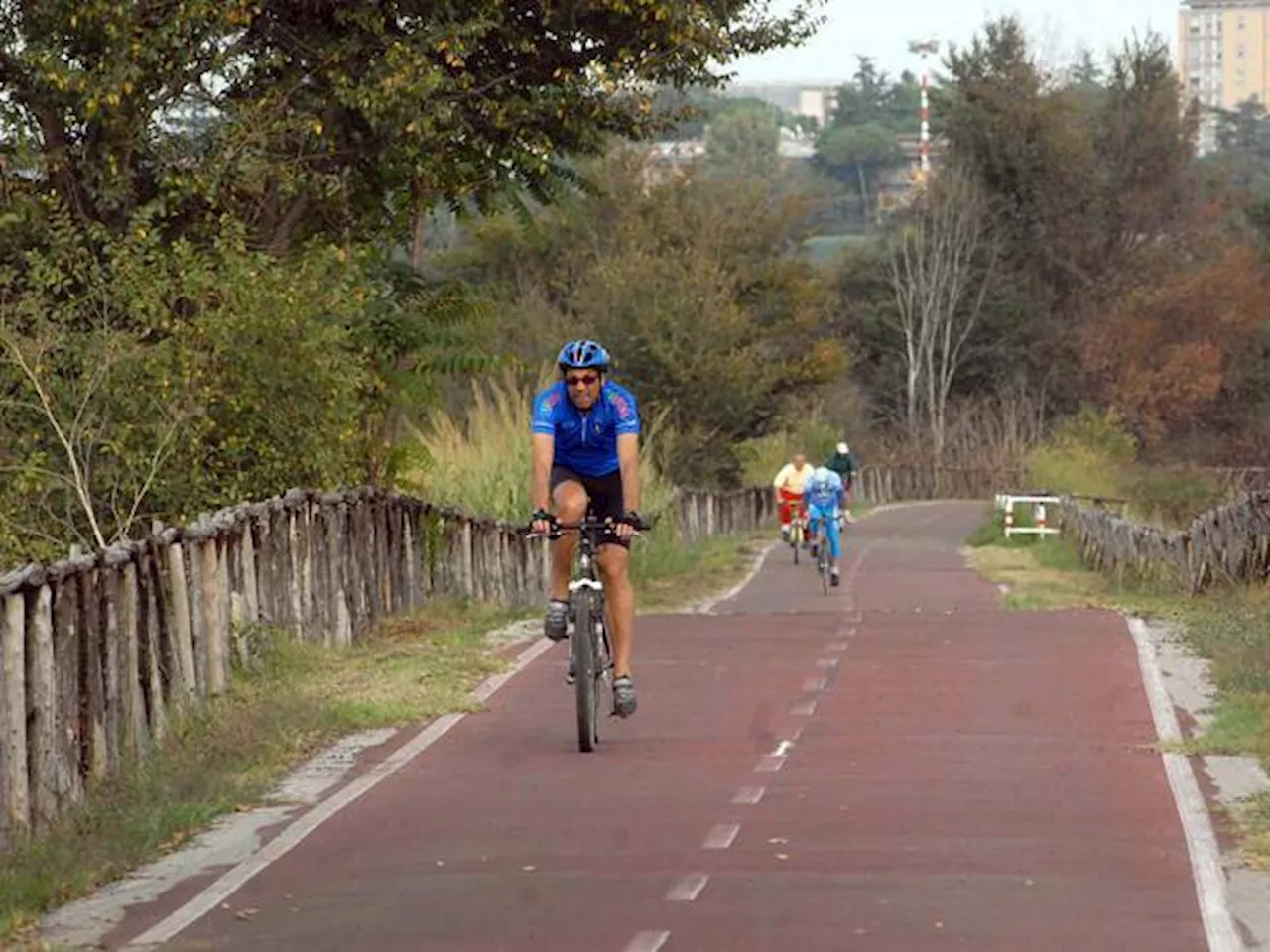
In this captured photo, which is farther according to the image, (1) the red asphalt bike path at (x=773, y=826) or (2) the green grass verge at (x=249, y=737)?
(2) the green grass verge at (x=249, y=737)

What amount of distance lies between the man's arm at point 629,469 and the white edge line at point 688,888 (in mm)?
3819

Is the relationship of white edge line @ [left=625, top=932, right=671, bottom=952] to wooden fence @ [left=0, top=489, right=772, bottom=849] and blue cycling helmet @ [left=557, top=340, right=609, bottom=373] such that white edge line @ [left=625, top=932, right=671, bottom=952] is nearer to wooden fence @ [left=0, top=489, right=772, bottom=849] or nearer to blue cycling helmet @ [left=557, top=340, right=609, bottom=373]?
wooden fence @ [left=0, top=489, right=772, bottom=849]

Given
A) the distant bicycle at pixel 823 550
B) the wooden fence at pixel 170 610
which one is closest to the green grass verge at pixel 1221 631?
the distant bicycle at pixel 823 550

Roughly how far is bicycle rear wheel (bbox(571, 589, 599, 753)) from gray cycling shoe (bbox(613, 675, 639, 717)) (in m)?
0.19

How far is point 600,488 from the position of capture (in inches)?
617

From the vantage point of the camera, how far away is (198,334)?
22.8m

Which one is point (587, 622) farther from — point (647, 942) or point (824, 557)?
point (824, 557)

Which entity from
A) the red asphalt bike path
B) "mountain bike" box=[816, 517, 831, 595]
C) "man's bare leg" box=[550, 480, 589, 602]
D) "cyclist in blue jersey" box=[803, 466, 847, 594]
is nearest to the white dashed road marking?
the red asphalt bike path

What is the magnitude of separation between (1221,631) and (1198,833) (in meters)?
9.28

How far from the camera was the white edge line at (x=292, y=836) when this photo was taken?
36.5 feet

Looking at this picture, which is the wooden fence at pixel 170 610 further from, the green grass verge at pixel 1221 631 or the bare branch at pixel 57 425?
the green grass verge at pixel 1221 631

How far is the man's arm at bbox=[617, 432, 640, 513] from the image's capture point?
15227mm

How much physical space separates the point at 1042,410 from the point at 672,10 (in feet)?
275

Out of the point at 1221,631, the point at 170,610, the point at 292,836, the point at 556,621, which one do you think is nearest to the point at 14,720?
the point at 292,836
